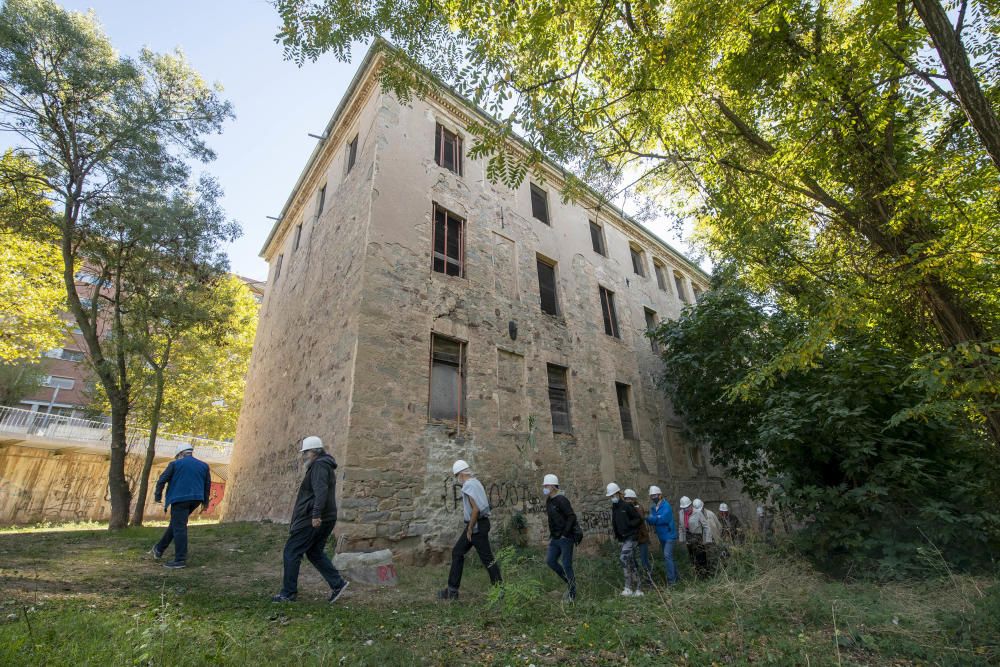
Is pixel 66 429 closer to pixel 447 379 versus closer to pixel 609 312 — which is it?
pixel 447 379

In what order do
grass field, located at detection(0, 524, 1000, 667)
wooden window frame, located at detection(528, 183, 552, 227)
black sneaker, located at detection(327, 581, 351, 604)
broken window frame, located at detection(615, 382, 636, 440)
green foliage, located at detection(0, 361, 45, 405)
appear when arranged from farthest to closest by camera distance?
1. green foliage, located at detection(0, 361, 45, 405)
2. wooden window frame, located at detection(528, 183, 552, 227)
3. broken window frame, located at detection(615, 382, 636, 440)
4. black sneaker, located at detection(327, 581, 351, 604)
5. grass field, located at detection(0, 524, 1000, 667)

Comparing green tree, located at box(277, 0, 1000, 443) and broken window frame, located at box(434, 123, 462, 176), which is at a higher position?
broken window frame, located at box(434, 123, 462, 176)

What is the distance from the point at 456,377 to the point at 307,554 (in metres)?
4.75

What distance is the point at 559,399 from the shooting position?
35.4 feet

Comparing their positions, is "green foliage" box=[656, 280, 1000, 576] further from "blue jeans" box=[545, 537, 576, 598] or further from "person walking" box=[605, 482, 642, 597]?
"blue jeans" box=[545, 537, 576, 598]

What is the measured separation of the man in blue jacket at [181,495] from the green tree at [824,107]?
18.5ft

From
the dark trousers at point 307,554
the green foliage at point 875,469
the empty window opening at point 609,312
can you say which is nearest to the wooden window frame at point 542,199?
the empty window opening at point 609,312

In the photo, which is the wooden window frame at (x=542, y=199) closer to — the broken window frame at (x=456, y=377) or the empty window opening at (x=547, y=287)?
the empty window opening at (x=547, y=287)

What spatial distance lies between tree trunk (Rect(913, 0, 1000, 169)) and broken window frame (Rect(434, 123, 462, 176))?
27.9 feet

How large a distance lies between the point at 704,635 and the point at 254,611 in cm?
381

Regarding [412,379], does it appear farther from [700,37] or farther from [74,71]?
[74,71]

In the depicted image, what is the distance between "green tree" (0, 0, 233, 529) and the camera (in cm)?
827

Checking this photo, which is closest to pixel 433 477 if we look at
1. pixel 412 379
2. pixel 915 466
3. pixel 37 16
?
pixel 412 379

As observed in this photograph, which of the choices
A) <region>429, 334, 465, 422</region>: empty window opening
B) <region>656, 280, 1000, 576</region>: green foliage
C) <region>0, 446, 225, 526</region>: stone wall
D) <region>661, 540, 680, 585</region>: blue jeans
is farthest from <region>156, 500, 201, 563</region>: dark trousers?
<region>0, 446, 225, 526</region>: stone wall
